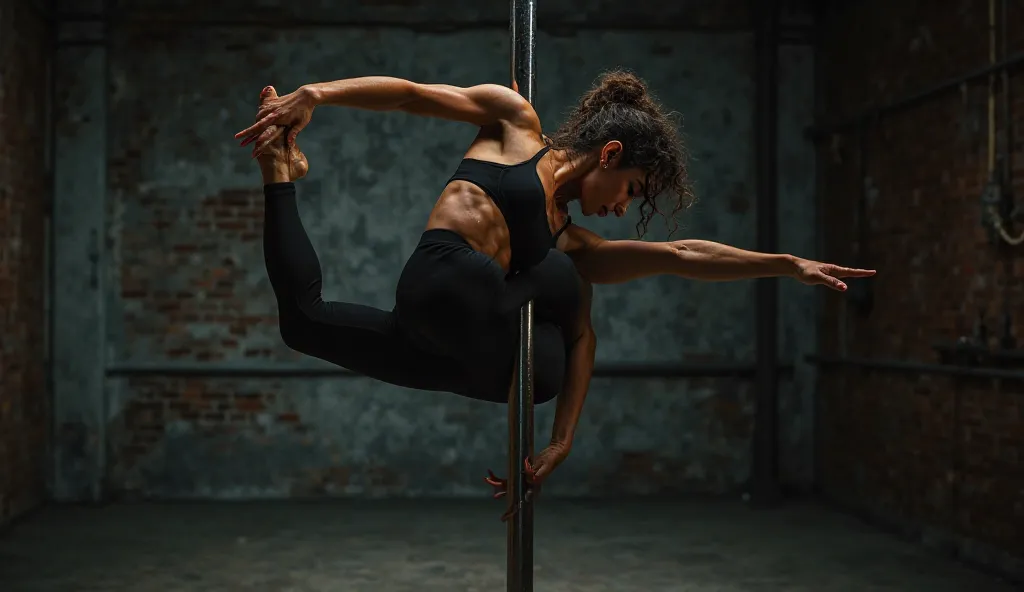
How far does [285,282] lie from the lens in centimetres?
262

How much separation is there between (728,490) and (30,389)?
4.78 metres

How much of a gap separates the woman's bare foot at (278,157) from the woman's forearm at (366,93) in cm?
11

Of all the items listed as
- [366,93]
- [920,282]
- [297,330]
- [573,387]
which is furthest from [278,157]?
[920,282]

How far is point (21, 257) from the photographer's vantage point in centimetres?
655

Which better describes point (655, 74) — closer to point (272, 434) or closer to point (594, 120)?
point (272, 434)

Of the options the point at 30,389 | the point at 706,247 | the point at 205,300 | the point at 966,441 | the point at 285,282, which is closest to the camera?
the point at 285,282

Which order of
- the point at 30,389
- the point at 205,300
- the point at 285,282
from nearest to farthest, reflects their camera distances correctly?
the point at 285,282, the point at 30,389, the point at 205,300

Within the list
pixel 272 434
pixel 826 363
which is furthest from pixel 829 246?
pixel 272 434

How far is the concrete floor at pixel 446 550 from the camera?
200 inches

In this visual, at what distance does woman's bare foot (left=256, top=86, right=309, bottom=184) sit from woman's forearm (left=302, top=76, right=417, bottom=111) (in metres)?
0.11

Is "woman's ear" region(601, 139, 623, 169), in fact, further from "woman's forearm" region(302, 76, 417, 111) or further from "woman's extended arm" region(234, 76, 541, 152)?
"woman's forearm" region(302, 76, 417, 111)

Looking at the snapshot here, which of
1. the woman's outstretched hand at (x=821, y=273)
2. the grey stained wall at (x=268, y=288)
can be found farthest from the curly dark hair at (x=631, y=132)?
the grey stained wall at (x=268, y=288)

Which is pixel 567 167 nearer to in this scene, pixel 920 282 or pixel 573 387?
pixel 573 387

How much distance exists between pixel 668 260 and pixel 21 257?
5.15m
